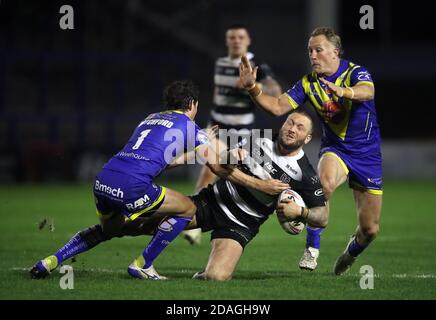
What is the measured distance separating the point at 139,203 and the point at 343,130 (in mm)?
2035

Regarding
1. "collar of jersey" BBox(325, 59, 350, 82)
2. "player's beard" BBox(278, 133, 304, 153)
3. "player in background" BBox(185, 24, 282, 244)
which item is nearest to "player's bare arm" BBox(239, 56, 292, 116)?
"player's beard" BBox(278, 133, 304, 153)

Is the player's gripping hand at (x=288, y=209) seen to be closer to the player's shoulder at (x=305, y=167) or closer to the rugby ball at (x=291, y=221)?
the rugby ball at (x=291, y=221)

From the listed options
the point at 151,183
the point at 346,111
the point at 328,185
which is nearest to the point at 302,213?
the point at 328,185

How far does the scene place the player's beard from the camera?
25.5ft

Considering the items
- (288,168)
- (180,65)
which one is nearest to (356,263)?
(288,168)

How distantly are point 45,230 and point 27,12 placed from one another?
41.0 feet

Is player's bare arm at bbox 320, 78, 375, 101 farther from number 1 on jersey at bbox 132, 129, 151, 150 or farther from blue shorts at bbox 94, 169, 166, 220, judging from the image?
blue shorts at bbox 94, 169, 166, 220

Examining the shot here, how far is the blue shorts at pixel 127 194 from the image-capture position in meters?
7.22

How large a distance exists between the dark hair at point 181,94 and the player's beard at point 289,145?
85 centimetres

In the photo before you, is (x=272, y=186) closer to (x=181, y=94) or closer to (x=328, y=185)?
(x=328, y=185)

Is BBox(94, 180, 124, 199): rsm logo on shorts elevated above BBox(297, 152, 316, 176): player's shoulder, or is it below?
below

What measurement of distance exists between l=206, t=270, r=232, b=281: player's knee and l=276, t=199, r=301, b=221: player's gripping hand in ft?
2.21
